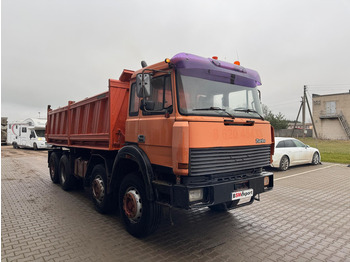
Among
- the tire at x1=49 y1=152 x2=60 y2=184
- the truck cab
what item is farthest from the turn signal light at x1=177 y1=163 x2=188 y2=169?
the tire at x1=49 y1=152 x2=60 y2=184

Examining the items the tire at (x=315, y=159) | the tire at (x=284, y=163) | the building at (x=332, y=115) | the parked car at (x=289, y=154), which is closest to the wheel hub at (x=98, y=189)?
the parked car at (x=289, y=154)

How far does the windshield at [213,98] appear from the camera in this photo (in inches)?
137

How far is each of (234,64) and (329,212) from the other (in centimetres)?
390

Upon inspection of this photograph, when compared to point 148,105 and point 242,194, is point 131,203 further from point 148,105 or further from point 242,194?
point 242,194

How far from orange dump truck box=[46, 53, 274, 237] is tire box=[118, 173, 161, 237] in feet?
0.05

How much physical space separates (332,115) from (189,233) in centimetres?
4757

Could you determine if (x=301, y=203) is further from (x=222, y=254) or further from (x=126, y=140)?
(x=126, y=140)

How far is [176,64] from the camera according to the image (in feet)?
11.5

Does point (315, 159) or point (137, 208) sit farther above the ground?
point (315, 159)

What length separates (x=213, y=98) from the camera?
12.1 ft

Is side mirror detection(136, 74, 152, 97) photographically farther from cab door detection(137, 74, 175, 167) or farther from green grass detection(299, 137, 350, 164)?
green grass detection(299, 137, 350, 164)

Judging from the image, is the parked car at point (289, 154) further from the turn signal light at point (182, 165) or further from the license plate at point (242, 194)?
the turn signal light at point (182, 165)

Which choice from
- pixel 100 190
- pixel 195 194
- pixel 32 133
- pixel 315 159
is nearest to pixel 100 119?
pixel 100 190

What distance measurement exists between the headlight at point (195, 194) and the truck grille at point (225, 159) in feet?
0.77
